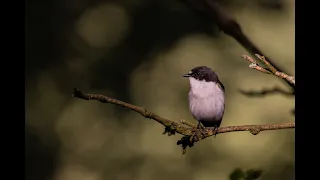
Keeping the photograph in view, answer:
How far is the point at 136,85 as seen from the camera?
2.52 meters

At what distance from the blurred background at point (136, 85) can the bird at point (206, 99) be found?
98cm

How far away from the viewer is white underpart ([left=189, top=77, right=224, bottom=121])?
1119 mm

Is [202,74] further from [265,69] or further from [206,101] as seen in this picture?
[265,69]

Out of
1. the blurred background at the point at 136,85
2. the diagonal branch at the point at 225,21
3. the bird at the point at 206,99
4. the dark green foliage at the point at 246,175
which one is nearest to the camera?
the dark green foliage at the point at 246,175

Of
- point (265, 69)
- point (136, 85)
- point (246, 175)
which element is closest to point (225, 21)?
point (265, 69)

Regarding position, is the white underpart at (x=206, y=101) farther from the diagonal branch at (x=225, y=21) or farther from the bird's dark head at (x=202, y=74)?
the diagonal branch at (x=225, y=21)

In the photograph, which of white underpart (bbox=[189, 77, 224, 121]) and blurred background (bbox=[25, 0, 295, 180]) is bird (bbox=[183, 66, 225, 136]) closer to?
white underpart (bbox=[189, 77, 224, 121])

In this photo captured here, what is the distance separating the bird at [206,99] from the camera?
3.66 feet

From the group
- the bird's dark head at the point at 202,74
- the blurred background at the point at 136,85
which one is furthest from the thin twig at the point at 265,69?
the blurred background at the point at 136,85

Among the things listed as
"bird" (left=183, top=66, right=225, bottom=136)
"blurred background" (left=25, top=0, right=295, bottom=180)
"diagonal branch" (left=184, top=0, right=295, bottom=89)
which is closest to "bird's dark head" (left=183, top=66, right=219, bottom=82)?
"bird" (left=183, top=66, right=225, bottom=136)

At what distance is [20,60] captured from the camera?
76 cm

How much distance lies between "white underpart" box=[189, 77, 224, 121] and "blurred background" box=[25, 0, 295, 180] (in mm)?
989

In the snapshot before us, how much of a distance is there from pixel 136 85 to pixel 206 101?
1389 mm
